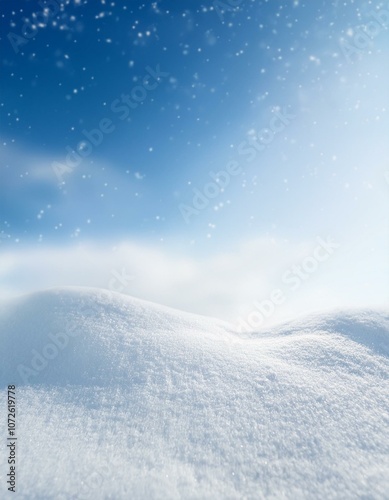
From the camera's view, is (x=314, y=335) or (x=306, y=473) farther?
(x=314, y=335)

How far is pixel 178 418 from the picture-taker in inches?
166

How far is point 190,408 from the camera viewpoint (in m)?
4.41

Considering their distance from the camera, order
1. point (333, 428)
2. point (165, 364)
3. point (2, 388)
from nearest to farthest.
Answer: point (333, 428)
point (2, 388)
point (165, 364)

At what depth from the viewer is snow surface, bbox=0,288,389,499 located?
10.8 ft

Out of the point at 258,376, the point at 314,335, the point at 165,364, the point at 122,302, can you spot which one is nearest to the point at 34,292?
the point at 122,302

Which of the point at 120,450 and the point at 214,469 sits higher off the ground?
the point at 120,450

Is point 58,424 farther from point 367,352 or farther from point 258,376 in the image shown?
point 367,352

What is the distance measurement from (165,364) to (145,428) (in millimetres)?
1401

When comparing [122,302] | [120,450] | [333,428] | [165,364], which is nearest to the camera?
[120,450]

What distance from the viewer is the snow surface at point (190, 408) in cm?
330

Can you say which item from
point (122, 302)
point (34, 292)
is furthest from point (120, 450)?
point (34, 292)

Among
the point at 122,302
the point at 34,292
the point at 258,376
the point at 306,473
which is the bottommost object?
the point at 306,473

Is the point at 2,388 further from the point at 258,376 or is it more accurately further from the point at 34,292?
the point at 258,376

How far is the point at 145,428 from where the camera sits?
409 centimetres
